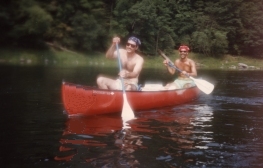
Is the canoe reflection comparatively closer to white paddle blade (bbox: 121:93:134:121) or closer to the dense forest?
white paddle blade (bbox: 121:93:134:121)

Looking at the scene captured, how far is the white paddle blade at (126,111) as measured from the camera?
7418mm

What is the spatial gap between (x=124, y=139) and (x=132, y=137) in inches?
7.7

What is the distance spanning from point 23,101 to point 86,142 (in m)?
4.18

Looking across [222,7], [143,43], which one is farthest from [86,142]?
[222,7]

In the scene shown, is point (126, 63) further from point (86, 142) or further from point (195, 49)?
point (195, 49)

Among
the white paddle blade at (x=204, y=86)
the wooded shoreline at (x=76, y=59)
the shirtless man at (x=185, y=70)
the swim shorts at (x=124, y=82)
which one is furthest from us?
the wooded shoreline at (x=76, y=59)

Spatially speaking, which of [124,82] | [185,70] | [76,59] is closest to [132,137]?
[124,82]

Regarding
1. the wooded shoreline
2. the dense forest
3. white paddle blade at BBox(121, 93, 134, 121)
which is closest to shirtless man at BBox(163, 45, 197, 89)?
white paddle blade at BBox(121, 93, 134, 121)

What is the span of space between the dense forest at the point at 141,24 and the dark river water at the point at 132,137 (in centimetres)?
2301

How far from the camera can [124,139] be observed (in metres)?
5.59

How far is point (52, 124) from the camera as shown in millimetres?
6578

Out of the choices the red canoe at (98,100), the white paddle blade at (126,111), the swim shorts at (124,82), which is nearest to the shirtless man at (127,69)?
the swim shorts at (124,82)

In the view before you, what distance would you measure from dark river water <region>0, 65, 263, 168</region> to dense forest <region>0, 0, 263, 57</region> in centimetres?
2301

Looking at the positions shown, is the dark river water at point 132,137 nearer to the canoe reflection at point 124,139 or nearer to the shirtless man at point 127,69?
the canoe reflection at point 124,139
